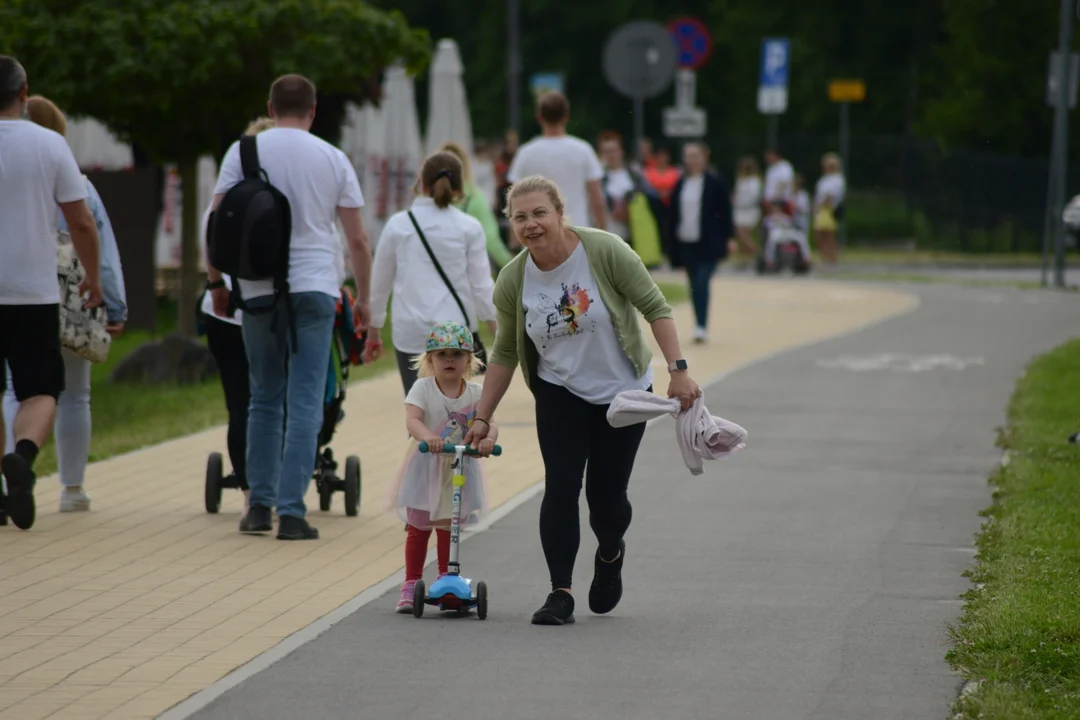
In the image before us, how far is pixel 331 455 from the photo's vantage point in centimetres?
965

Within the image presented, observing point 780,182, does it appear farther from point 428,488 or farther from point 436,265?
point 428,488

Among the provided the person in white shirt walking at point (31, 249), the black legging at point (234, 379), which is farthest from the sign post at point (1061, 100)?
the person in white shirt walking at point (31, 249)

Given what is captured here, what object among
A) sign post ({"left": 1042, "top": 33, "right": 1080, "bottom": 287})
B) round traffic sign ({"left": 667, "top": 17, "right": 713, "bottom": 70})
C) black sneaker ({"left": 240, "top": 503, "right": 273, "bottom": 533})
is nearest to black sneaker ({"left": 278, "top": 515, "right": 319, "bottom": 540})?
black sneaker ({"left": 240, "top": 503, "right": 273, "bottom": 533})

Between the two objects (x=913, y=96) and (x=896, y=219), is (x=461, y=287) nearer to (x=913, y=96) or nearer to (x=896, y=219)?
(x=896, y=219)

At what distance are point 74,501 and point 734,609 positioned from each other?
365 centimetres

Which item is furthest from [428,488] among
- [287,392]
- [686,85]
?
[686,85]

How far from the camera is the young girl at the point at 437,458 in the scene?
742 centimetres

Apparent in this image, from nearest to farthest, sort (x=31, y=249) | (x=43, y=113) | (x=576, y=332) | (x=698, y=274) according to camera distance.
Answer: (x=576, y=332) < (x=31, y=249) < (x=43, y=113) < (x=698, y=274)

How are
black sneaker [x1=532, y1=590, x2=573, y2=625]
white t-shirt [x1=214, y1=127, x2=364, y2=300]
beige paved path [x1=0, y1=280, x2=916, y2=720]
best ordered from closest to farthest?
beige paved path [x1=0, y1=280, x2=916, y2=720] → black sneaker [x1=532, y1=590, x2=573, y2=625] → white t-shirt [x1=214, y1=127, x2=364, y2=300]

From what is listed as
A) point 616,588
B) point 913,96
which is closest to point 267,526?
point 616,588

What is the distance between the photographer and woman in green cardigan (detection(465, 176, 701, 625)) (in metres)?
7.00

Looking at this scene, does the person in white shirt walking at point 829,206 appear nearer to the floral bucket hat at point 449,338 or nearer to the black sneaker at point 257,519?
the black sneaker at point 257,519

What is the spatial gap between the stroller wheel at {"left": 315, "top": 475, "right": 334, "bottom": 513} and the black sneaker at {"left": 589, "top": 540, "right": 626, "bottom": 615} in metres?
2.72

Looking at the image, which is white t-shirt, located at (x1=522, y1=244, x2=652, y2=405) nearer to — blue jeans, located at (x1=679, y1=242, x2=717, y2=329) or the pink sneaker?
the pink sneaker
